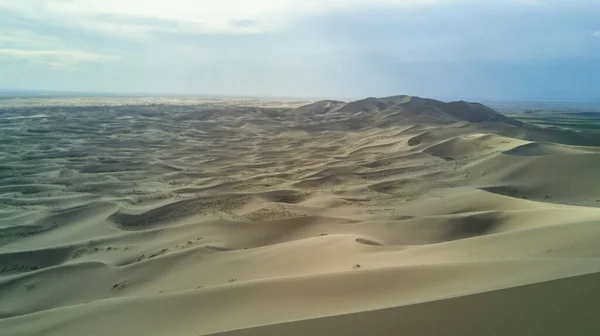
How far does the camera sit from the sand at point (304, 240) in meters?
3.09

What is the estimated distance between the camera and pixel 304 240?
252 inches

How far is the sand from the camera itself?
3.09m

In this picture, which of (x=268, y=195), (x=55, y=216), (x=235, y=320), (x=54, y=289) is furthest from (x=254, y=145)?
A: (x=235, y=320)

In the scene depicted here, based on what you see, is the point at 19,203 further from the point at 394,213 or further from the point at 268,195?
the point at 394,213

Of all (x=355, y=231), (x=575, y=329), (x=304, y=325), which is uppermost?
(x=575, y=329)

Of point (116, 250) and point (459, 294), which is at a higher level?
point (459, 294)

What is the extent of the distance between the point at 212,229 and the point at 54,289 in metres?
2.59

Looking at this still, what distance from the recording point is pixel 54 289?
564cm

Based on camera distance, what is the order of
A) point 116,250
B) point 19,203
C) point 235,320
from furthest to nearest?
point 19,203 < point 116,250 < point 235,320

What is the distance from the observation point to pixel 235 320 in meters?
3.46

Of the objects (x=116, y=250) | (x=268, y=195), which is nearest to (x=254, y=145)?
(x=268, y=195)

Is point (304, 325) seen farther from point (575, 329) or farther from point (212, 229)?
point (212, 229)

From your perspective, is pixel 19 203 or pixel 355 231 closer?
pixel 355 231

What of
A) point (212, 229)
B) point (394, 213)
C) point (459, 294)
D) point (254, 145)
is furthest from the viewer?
point (254, 145)
